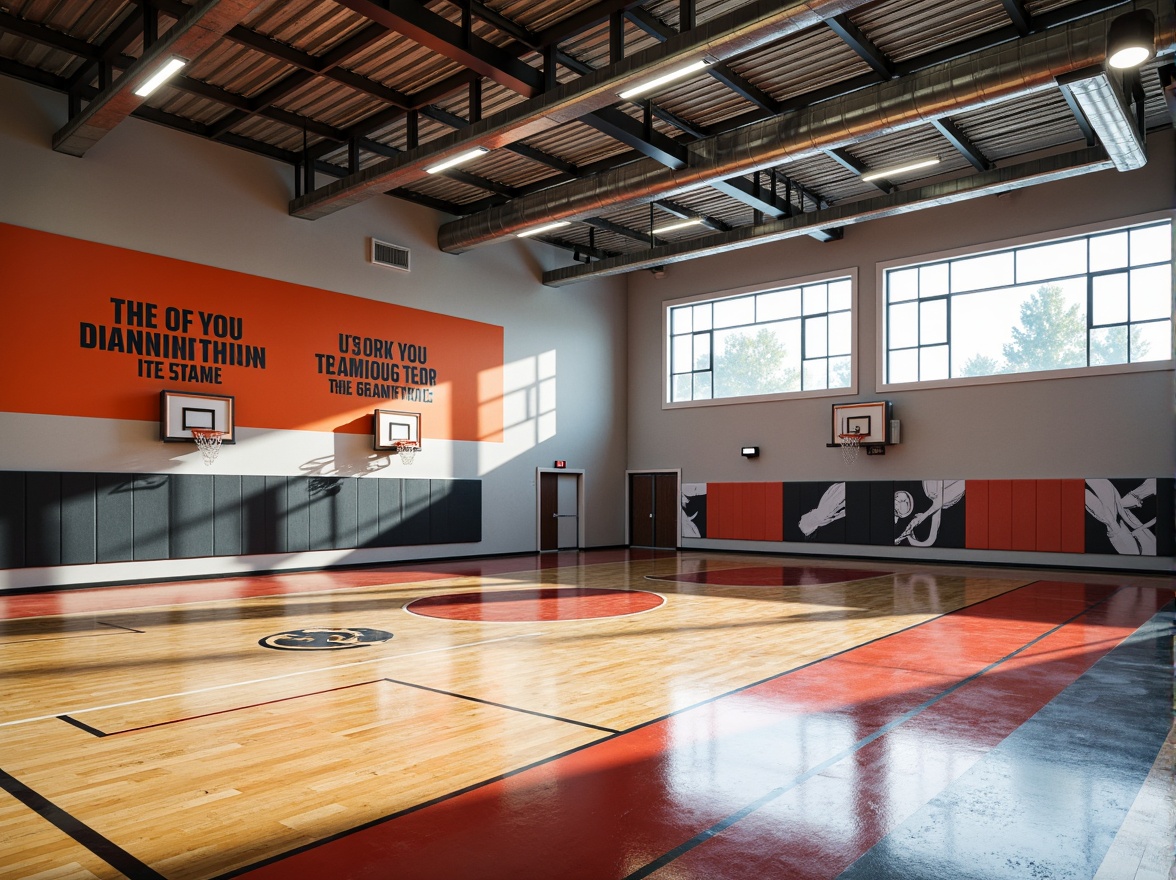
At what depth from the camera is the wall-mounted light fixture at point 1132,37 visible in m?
8.09

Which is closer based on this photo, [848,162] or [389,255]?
[848,162]

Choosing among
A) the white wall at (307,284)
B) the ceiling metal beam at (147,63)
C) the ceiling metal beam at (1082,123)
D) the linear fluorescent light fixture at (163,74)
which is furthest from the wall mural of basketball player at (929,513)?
the linear fluorescent light fixture at (163,74)

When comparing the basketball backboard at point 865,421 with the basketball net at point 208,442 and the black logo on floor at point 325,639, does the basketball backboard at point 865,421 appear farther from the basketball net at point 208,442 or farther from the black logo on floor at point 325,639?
the black logo on floor at point 325,639

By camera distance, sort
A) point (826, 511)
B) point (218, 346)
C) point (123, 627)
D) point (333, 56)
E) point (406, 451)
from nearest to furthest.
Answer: point (123, 627) < point (333, 56) < point (218, 346) < point (406, 451) < point (826, 511)

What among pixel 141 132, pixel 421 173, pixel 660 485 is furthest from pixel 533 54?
pixel 660 485

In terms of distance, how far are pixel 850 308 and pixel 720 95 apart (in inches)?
295

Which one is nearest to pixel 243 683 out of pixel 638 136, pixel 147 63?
pixel 147 63

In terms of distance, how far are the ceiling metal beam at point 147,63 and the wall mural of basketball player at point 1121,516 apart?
15.9 m

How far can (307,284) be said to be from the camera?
50.6 feet

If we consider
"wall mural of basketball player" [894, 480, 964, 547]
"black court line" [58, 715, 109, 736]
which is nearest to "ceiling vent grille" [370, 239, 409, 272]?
"wall mural of basketball player" [894, 480, 964, 547]

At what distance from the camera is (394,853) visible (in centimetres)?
328

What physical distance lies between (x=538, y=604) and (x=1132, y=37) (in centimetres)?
882

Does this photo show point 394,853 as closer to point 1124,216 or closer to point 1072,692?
point 1072,692

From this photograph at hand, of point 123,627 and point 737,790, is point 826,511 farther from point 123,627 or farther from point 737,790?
point 737,790
